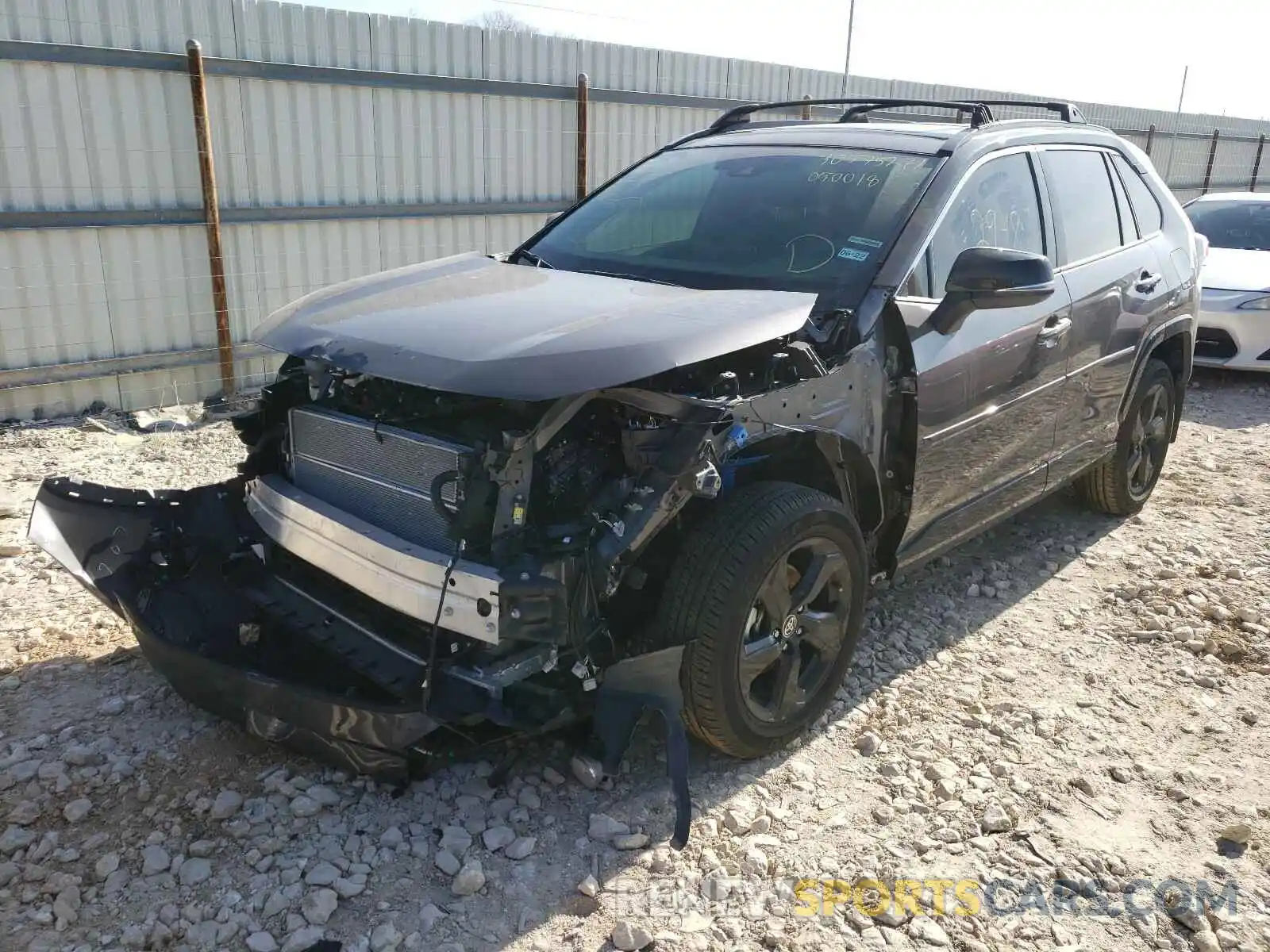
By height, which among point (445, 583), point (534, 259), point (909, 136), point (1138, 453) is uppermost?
point (909, 136)

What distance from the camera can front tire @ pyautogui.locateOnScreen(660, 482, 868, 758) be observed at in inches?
114

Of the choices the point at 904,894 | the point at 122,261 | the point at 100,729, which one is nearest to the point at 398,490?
the point at 100,729

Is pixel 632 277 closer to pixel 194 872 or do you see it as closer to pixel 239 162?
pixel 194 872

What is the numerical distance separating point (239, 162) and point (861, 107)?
14.7 feet

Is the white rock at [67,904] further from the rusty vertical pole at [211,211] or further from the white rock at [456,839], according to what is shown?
the rusty vertical pole at [211,211]

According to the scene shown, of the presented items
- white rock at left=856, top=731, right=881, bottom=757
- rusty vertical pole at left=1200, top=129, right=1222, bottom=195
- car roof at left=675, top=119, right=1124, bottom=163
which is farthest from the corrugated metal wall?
rusty vertical pole at left=1200, top=129, right=1222, bottom=195

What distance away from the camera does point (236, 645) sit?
10.6ft

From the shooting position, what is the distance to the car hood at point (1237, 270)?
27.9ft

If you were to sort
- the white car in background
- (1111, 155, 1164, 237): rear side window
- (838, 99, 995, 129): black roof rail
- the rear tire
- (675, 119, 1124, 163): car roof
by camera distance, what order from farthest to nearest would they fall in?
the white car in background
the rear tire
(1111, 155, 1164, 237): rear side window
(838, 99, 995, 129): black roof rail
(675, 119, 1124, 163): car roof

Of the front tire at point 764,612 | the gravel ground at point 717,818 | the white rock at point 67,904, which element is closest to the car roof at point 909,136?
the front tire at point 764,612

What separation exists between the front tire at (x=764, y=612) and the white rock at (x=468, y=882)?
74 cm

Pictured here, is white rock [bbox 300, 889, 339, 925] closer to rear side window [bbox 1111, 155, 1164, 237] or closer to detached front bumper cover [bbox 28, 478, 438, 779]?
detached front bumper cover [bbox 28, 478, 438, 779]

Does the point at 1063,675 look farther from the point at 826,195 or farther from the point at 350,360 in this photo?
the point at 350,360

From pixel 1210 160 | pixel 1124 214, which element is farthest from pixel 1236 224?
pixel 1210 160
